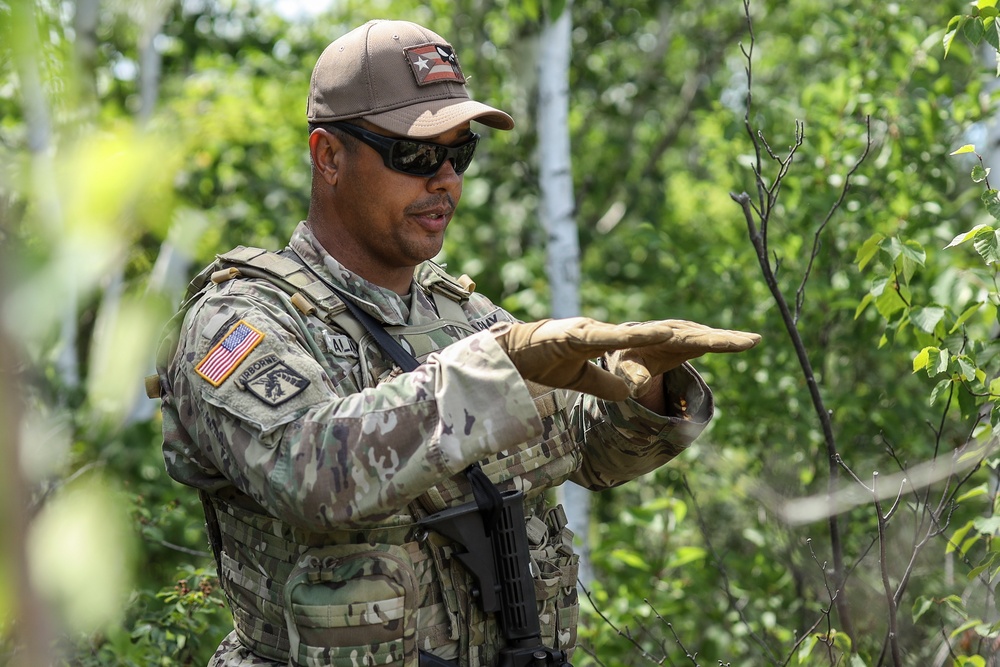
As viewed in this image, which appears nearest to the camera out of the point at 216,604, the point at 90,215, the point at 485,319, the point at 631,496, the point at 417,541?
the point at 90,215

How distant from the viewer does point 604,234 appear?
6.79 meters

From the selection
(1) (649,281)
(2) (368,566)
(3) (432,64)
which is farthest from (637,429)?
(1) (649,281)

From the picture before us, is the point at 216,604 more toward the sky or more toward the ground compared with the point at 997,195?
more toward the ground

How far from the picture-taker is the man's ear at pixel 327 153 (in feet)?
7.31

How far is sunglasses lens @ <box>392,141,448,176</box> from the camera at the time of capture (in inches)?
85.7

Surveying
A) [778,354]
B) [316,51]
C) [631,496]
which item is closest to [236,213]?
[316,51]

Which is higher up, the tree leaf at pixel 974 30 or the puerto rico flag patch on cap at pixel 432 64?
the puerto rico flag patch on cap at pixel 432 64

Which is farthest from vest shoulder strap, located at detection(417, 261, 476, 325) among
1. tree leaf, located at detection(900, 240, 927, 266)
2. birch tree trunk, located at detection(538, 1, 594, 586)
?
birch tree trunk, located at detection(538, 1, 594, 586)

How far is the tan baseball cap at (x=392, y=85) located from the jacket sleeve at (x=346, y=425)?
57cm

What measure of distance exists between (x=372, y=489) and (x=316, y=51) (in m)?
6.49

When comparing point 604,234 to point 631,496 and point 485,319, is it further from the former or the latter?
point 485,319

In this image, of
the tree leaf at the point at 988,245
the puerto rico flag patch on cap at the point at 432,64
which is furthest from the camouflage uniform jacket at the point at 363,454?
the tree leaf at the point at 988,245

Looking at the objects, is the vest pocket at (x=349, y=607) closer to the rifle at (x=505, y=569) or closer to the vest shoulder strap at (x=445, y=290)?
the rifle at (x=505, y=569)

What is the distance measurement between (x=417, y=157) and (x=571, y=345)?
70 cm
